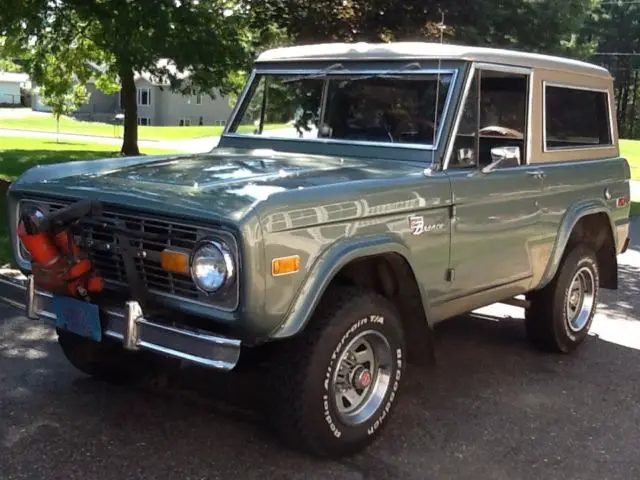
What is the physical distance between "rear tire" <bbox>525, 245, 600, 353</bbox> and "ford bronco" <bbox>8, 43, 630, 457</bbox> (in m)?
0.02

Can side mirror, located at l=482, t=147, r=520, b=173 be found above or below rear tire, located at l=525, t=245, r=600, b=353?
above

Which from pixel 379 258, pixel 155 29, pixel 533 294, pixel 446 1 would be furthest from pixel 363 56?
pixel 446 1

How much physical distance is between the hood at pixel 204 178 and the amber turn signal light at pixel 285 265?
0.26 metres

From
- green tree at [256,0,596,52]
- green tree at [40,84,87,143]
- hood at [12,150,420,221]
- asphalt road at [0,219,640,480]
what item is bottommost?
asphalt road at [0,219,640,480]

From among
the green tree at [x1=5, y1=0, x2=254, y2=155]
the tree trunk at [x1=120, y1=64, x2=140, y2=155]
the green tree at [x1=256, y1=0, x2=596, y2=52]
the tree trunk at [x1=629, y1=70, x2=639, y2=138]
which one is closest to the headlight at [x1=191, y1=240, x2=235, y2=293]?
the green tree at [x1=5, y1=0, x2=254, y2=155]

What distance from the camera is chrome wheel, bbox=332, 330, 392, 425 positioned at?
4.03 metres

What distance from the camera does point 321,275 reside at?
12.0 ft

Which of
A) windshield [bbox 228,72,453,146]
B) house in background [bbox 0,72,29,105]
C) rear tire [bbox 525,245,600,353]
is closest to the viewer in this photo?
windshield [bbox 228,72,453,146]

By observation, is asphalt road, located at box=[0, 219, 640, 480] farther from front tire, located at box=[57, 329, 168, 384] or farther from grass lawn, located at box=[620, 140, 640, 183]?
grass lawn, located at box=[620, 140, 640, 183]

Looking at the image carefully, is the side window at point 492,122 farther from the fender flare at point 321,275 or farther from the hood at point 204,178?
the fender flare at point 321,275

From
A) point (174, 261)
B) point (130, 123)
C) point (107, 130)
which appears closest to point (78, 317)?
point (174, 261)

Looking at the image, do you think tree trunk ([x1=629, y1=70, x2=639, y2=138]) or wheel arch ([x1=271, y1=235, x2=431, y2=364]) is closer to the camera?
wheel arch ([x1=271, y1=235, x2=431, y2=364])

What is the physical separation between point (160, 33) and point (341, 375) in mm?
8362

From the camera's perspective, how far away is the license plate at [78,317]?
380 cm
